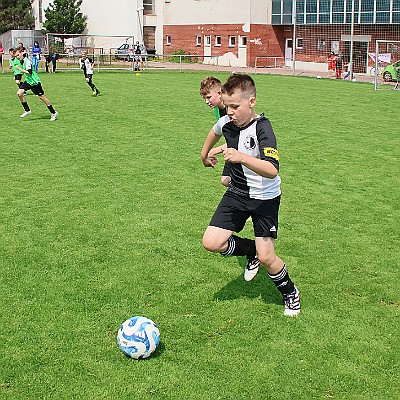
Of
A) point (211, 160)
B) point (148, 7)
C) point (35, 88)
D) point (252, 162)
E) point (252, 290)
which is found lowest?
point (252, 290)

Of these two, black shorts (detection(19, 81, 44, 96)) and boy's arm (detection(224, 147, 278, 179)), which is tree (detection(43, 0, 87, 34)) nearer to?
black shorts (detection(19, 81, 44, 96))

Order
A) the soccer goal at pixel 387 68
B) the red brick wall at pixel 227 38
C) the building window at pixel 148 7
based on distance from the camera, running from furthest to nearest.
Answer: the building window at pixel 148 7 → the red brick wall at pixel 227 38 → the soccer goal at pixel 387 68

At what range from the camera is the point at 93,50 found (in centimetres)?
5250

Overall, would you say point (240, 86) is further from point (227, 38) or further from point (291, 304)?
point (227, 38)

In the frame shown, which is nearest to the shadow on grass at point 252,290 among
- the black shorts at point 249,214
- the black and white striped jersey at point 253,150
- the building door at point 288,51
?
the black shorts at point 249,214

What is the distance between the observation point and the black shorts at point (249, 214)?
17.3ft

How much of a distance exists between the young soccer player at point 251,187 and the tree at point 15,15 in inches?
2929

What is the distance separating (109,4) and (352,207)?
5799cm

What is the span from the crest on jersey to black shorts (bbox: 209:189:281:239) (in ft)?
1.49

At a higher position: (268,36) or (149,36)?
(149,36)

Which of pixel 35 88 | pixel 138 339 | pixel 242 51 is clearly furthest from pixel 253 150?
pixel 242 51

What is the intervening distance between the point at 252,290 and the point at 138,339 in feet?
5.35

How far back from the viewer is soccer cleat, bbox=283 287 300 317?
5.37 m

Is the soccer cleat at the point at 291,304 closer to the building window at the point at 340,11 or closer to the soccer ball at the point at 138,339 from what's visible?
the soccer ball at the point at 138,339
